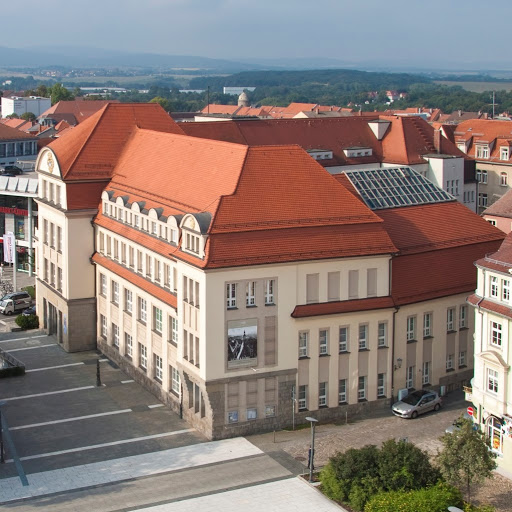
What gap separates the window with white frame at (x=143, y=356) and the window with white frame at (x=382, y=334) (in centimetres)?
1527

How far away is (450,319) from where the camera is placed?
6506 centimetres

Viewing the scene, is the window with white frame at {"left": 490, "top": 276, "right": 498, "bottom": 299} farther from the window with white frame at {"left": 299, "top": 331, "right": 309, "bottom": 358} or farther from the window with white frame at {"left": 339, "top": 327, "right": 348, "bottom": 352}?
the window with white frame at {"left": 299, "top": 331, "right": 309, "bottom": 358}

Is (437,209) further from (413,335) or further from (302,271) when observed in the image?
(302,271)

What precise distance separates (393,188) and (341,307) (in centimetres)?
1272

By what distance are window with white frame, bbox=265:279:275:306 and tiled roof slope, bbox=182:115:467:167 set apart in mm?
42007

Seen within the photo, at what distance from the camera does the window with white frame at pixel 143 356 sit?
6652cm

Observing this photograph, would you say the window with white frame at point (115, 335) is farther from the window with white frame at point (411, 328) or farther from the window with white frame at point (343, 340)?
the window with white frame at point (411, 328)

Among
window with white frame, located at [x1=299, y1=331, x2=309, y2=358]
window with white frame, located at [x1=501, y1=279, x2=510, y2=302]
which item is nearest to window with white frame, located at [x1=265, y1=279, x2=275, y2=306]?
window with white frame, located at [x1=299, y1=331, x2=309, y2=358]

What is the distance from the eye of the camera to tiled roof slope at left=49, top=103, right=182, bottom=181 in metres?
75.0

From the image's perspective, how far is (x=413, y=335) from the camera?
63250mm

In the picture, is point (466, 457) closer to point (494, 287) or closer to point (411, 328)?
point (494, 287)

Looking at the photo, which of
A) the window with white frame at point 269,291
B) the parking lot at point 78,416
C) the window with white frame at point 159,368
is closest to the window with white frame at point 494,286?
the window with white frame at point 269,291

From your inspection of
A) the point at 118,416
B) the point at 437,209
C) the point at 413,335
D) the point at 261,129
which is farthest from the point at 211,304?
the point at 261,129

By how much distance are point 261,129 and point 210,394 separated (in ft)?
163
